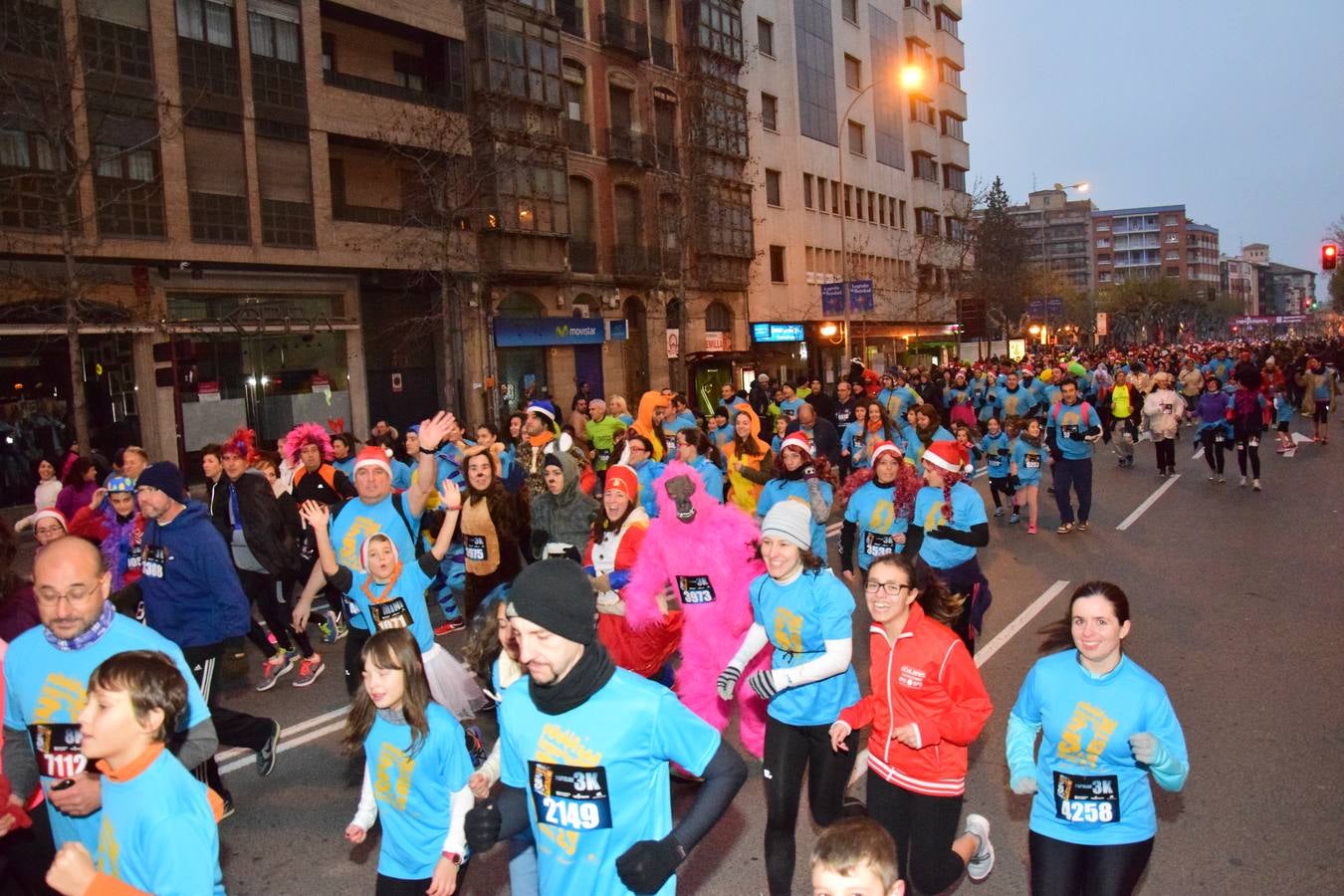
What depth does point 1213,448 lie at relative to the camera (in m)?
17.4

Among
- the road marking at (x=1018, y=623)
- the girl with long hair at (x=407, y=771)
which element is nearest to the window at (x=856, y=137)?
the road marking at (x=1018, y=623)

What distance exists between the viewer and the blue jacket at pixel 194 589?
236 inches

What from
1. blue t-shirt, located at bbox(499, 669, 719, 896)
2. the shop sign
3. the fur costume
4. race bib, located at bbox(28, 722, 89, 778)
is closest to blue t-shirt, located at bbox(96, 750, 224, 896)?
blue t-shirt, located at bbox(499, 669, 719, 896)

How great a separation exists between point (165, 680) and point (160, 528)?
12.0 feet

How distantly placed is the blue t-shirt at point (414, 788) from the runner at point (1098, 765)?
2.07 meters

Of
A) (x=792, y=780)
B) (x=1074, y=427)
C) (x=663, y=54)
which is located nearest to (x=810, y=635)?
(x=792, y=780)

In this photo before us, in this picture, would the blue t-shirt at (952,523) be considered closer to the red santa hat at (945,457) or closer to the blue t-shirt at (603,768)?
the red santa hat at (945,457)

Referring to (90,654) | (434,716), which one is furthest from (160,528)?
(434,716)

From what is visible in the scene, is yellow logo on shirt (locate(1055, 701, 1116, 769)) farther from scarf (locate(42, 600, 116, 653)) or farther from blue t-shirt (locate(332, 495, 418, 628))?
blue t-shirt (locate(332, 495, 418, 628))

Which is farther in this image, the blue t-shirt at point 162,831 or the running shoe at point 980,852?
the running shoe at point 980,852

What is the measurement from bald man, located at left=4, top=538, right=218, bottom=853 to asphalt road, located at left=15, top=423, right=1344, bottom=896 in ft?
4.95

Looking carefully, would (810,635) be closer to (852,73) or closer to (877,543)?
(877,543)

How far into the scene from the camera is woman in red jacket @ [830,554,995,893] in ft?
13.8

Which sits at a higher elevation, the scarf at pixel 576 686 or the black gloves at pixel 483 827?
the scarf at pixel 576 686
